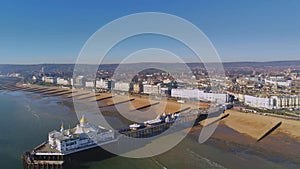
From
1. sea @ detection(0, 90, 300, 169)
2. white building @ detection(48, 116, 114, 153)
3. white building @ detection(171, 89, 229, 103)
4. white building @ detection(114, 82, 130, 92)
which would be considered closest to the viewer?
sea @ detection(0, 90, 300, 169)

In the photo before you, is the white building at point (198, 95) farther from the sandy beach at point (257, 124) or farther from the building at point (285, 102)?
the sandy beach at point (257, 124)

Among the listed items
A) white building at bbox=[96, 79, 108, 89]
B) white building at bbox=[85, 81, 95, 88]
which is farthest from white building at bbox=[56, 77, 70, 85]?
white building at bbox=[96, 79, 108, 89]

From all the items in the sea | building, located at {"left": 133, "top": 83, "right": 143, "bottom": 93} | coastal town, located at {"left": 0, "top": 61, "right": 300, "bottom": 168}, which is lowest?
the sea

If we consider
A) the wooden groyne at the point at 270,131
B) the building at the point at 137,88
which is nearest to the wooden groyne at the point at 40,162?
the wooden groyne at the point at 270,131

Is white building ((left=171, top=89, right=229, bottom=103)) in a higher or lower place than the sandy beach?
higher

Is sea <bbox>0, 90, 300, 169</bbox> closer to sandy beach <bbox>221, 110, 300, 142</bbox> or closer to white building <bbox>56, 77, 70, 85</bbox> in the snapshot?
sandy beach <bbox>221, 110, 300, 142</bbox>

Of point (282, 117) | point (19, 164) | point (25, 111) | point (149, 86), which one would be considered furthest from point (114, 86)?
point (19, 164)

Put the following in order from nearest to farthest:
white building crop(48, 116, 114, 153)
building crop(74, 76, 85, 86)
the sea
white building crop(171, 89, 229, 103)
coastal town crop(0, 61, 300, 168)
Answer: the sea → white building crop(48, 116, 114, 153) → coastal town crop(0, 61, 300, 168) → white building crop(171, 89, 229, 103) → building crop(74, 76, 85, 86)

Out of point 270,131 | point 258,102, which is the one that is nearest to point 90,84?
point 258,102

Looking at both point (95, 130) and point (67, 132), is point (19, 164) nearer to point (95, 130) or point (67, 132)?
point (67, 132)

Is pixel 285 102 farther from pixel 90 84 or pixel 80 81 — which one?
pixel 80 81
